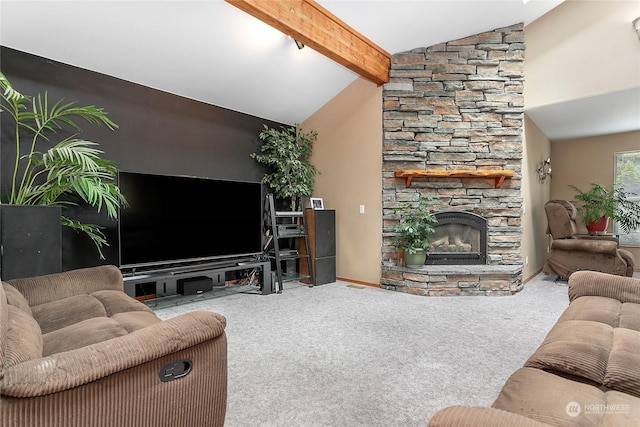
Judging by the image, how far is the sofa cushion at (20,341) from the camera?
84 centimetres

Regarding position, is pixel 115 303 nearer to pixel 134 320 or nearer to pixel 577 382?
pixel 134 320

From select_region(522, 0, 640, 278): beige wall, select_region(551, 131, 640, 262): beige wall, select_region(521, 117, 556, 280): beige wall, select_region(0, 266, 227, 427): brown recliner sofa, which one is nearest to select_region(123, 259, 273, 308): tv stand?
select_region(0, 266, 227, 427): brown recliner sofa

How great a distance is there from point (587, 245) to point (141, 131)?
17.7ft

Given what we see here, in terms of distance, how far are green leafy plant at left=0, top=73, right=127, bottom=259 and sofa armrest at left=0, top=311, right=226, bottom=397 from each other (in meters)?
2.03

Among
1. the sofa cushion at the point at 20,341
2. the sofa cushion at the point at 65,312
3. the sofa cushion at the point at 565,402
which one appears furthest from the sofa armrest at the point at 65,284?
the sofa cushion at the point at 565,402

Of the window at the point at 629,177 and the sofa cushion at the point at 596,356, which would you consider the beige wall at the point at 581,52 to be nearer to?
the window at the point at 629,177

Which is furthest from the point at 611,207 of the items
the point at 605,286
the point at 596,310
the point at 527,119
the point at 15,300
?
the point at 15,300

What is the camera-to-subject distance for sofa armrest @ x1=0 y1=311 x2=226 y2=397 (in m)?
0.76

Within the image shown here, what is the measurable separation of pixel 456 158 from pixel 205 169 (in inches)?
123

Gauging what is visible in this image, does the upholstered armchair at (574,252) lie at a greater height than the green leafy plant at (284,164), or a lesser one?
lesser

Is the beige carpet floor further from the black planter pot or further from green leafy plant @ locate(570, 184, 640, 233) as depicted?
green leafy plant @ locate(570, 184, 640, 233)

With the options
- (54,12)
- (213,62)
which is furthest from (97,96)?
(213,62)

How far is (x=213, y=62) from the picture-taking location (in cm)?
370

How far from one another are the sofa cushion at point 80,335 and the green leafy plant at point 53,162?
1429mm
